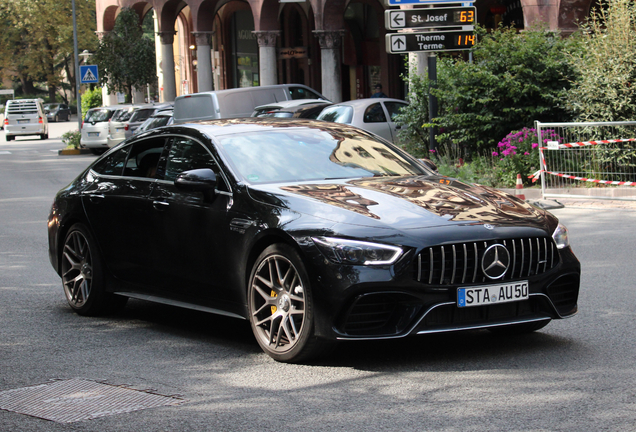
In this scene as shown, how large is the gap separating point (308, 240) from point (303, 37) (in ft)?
134

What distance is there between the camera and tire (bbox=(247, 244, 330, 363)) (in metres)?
5.72

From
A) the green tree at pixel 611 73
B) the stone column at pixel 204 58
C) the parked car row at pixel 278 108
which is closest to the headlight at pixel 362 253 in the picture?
the green tree at pixel 611 73

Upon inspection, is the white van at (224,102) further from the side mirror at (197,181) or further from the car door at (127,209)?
the side mirror at (197,181)

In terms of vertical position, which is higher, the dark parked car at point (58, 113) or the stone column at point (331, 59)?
the stone column at point (331, 59)

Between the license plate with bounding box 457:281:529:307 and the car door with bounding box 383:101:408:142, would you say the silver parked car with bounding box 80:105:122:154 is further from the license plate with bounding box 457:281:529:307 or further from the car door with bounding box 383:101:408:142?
the license plate with bounding box 457:281:529:307

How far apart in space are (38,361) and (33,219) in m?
9.49

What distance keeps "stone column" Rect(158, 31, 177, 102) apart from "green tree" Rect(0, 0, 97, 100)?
138ft

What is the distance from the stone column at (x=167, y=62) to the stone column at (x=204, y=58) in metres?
3.91

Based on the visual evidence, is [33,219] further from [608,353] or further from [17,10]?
[17,10]

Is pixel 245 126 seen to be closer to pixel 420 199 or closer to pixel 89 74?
pixel 420 199

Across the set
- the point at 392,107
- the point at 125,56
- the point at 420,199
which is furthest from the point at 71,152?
the point at 420,199

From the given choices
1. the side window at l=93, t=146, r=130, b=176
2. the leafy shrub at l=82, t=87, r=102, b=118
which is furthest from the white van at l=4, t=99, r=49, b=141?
the side window at l=93, t=146, r=130, b=176

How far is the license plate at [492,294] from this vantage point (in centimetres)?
560

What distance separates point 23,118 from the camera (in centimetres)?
5216
